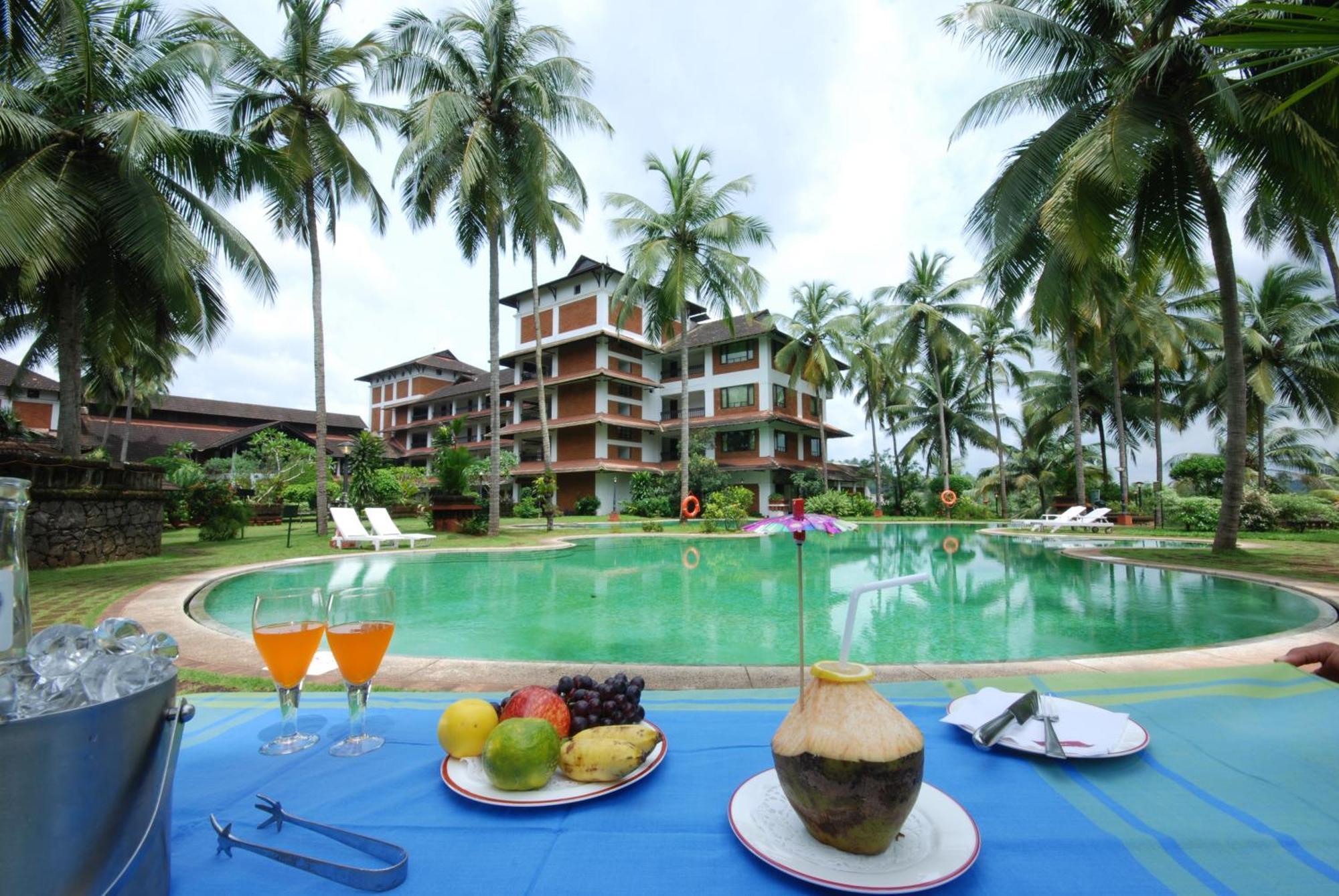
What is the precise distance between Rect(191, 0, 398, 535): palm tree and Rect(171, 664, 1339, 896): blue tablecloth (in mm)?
15495

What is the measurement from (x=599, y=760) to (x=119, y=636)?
2.94 feet

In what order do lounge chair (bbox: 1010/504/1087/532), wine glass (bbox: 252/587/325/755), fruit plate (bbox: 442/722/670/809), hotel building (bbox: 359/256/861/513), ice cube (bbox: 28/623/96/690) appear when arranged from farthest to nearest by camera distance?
hotel building (bbox: 359/256/861/513)
lounge chair (bbox: 1010/504/1087/532)
wine glass (bbox: 252/587/325/755)
fruit plate (bbox: 442/722/670/809)
ice cube (bbox: 28/623/96/690)

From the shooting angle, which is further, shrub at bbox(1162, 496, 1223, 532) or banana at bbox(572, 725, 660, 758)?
shrub at bbox(1162, 496, 1223, 532)

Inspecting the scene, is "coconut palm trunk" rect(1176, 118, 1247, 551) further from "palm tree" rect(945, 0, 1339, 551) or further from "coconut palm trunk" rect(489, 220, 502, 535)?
"coconut palm trunk" rect(489, 220, 502, 535)

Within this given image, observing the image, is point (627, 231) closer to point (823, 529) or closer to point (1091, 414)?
point (823, 529)

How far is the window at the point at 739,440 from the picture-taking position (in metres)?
31.3

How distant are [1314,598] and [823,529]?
28.2ft

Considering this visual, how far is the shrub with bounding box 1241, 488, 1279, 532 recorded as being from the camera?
56.0 feet

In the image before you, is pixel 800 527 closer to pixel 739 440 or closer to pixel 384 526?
pixel 384 526

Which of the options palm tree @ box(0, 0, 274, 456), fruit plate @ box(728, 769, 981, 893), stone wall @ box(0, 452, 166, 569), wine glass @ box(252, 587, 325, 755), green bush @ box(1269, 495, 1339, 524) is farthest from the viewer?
green bush @ box(1269, 495, 1339, 524)

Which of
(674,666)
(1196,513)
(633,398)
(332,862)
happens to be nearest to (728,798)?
(332,862)

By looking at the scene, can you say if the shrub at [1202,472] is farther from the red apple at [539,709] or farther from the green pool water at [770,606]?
the red apple at [539,709]

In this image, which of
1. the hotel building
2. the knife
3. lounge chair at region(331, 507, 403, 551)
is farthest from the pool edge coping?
the hotel building

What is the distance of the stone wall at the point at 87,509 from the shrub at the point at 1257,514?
27.8 m
